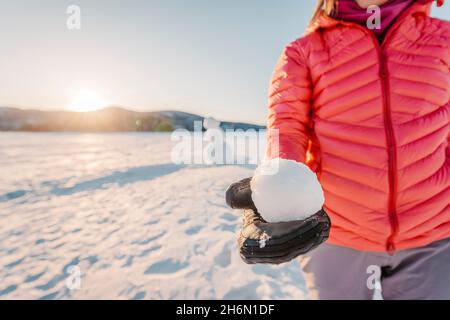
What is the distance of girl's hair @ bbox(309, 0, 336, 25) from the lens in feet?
4.06

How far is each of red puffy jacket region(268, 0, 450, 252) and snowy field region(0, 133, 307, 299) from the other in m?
1.39

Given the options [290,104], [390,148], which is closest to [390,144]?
[390,148]

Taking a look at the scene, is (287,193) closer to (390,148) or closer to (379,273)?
(390,148)

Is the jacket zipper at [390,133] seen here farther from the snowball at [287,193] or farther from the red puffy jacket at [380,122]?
the snowball at [287,193]

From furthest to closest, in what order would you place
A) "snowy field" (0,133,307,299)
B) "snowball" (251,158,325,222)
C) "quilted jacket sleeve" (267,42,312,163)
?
"snowy field" (0,133,307,299)
"quilted jacket sleeve" (267,42,312,163)
"snowball" (251,158,325,222)

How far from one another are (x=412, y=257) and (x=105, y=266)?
8.14ft

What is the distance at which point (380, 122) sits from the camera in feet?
3.58

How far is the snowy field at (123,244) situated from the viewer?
2.28 metres

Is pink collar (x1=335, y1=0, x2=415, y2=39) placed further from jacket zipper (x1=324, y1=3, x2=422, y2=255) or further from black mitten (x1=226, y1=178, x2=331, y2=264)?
black mitten (x1=226, y1=178, x2=331, y2=264)

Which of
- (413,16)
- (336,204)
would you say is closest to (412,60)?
(413,16)

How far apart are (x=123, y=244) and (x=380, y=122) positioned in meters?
2.84

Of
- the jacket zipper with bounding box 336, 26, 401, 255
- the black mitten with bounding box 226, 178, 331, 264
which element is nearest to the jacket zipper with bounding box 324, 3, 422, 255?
the jacket zipper with bounding box 336, 26, 401, 255

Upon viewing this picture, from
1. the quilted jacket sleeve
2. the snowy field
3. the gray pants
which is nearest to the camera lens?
the quilted jacket sleeve
